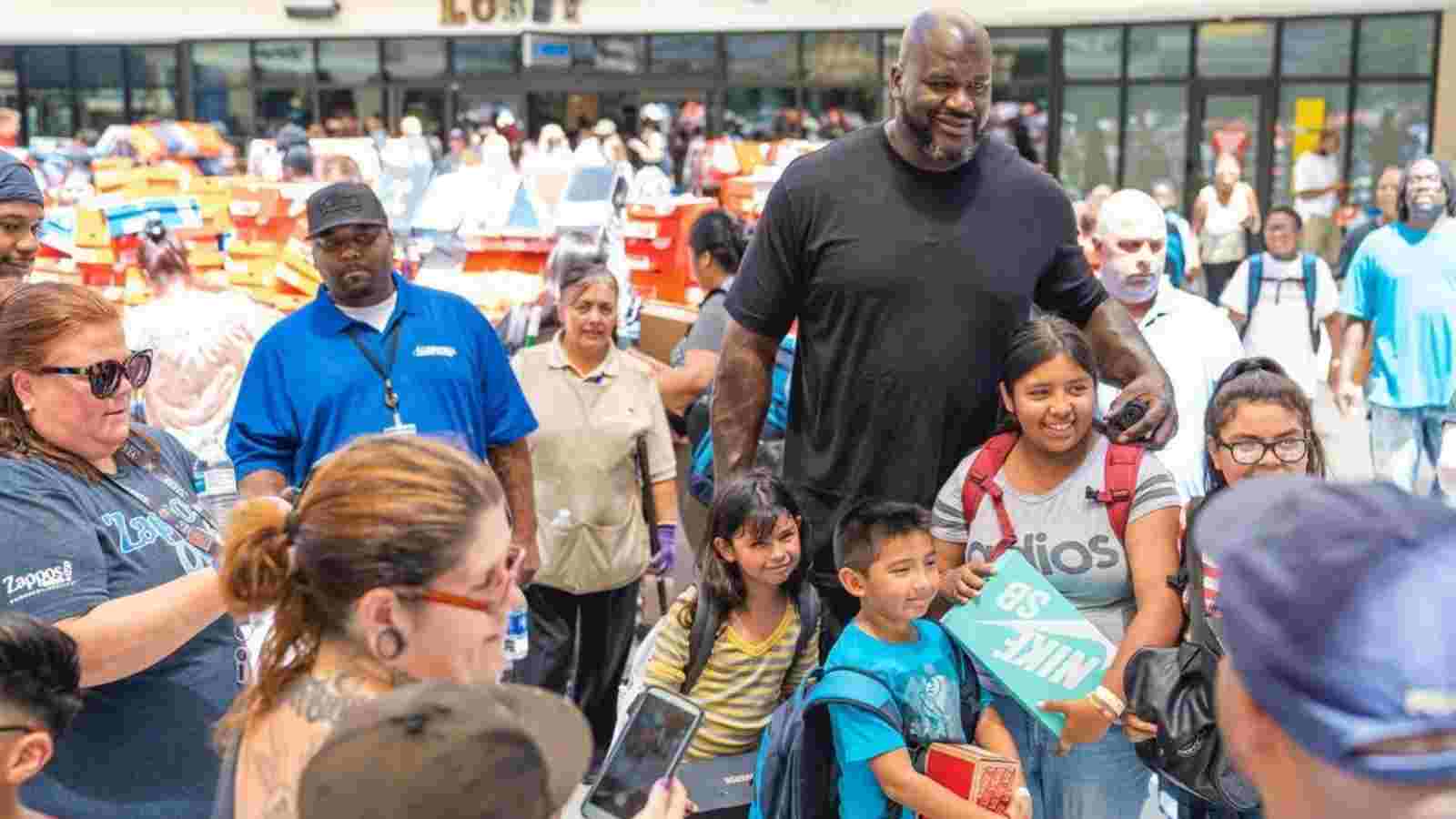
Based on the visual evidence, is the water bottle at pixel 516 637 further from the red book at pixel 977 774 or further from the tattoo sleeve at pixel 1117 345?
the tattoo sleeve at pixel 1117 345

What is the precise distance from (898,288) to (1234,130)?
20.6 metres

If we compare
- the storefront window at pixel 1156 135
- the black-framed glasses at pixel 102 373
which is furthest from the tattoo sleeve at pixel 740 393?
the storefront window at pixel 1156 135

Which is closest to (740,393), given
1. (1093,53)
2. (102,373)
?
(102,373)

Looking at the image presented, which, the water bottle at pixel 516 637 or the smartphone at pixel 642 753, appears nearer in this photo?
the smartphone at pixel 642 753

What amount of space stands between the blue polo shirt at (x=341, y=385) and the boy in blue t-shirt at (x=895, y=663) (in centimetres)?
132

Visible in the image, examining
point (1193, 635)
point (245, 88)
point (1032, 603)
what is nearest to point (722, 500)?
point (1032, 603)

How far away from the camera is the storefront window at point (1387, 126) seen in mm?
21844

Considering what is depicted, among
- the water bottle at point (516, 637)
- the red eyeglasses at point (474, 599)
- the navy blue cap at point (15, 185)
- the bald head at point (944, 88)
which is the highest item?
the bald head at point (944, 88)

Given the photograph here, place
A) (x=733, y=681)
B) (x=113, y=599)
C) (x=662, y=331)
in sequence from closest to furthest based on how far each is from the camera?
(x=113, y=599) → (x=733, y=681) → (x=662, y=331)

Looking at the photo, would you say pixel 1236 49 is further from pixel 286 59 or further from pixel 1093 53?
pixel 286 59

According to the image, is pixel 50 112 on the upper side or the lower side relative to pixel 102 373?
upper

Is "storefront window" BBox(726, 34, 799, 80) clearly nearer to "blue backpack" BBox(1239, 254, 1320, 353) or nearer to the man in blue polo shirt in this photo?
"blue backpack" BBox(1239, 254, 1320, 353)

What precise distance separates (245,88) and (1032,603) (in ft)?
89.1

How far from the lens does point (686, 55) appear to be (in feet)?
85.8
